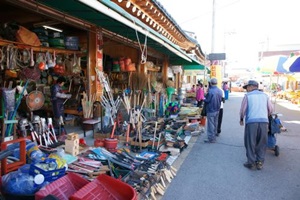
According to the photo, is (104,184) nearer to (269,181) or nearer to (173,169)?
(173,169)

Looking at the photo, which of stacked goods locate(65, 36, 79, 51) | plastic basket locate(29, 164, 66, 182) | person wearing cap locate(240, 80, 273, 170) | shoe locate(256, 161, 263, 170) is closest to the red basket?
plastic basket locate(29, 164, 66, 182)

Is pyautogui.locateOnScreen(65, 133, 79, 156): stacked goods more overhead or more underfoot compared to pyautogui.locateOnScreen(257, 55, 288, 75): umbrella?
more underfoot

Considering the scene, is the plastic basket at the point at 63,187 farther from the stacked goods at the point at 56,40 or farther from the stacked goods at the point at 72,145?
the stacked goods at the point at 56,40

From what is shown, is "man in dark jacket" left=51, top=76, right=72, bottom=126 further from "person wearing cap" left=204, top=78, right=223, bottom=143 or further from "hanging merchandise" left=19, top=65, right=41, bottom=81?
"person wearing cap" left=204, top=78, right=223, bottom=143

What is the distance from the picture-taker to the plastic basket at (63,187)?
8.55 ft

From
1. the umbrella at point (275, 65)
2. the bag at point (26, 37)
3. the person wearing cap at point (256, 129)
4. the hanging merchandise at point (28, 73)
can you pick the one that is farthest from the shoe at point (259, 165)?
the umbrella at point (275, 65)

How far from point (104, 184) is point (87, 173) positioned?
0.86 m

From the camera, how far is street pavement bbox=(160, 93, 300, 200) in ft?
12.1

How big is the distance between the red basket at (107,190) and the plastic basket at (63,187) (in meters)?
0.23

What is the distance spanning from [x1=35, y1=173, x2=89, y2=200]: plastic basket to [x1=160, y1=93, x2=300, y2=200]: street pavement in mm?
1384

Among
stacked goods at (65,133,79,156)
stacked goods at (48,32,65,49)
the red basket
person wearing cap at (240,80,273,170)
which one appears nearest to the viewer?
the red basket

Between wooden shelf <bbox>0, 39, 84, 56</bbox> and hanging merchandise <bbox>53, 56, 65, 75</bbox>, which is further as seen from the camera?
hanging merchandise <bbox>53, 56, 65, 75</bbox>

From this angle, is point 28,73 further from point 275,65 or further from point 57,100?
point 275,65

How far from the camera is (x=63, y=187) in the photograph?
288 centimetres
